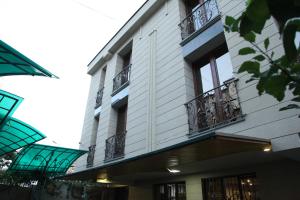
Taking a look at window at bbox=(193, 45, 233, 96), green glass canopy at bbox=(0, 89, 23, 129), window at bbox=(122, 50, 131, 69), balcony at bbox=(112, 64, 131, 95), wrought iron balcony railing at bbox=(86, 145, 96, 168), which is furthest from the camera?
window at bbox=(122, 50, 131, 69)

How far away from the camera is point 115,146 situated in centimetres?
774

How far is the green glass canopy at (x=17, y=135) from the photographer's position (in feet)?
20.8

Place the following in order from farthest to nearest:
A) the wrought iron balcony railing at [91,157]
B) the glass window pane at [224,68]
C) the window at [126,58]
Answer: the window at [126,58]
the wrought iron balcony railing at [91,157]
the glass window pane at [224,68]

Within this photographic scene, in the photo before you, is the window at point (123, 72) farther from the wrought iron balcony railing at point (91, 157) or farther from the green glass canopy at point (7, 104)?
the green glass canopy at point (7, 104)

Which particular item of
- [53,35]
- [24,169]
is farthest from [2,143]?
[53,35]

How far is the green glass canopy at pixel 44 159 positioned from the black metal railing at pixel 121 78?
2.76 metres

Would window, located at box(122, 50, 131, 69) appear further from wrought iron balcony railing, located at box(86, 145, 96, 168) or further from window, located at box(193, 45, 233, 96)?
window, located at box(193, 45, 233, 96)

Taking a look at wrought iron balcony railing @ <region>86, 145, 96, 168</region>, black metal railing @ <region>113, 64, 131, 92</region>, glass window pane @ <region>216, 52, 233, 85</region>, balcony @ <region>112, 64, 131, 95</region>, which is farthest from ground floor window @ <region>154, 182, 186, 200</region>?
black metal railing @ <region>113, 64, 131, 92</region>

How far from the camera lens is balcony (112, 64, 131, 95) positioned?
28.4 feet

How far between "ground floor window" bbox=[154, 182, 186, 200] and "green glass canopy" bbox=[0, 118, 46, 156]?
3.61m

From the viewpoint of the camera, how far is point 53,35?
8836 millimetres

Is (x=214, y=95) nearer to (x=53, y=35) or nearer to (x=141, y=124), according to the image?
(x=141, y=124)

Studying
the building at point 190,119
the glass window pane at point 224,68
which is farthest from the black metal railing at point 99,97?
the glass window pane at point 224,68

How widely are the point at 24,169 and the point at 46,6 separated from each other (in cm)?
560
